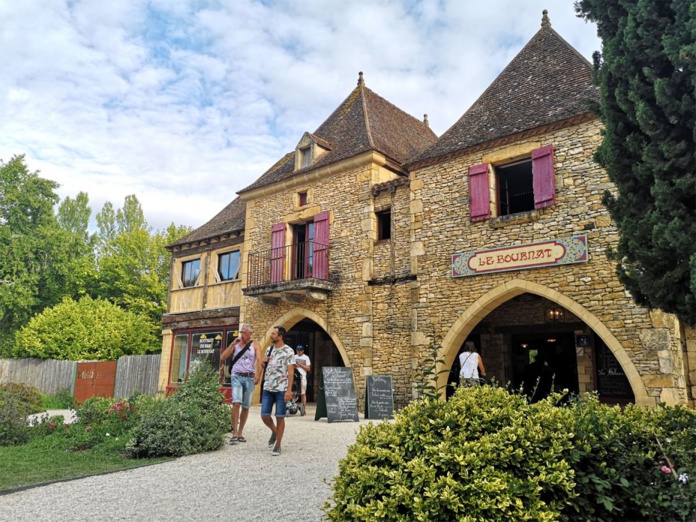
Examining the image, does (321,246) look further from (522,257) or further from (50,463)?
(50,463)

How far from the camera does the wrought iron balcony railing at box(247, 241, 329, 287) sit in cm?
1299

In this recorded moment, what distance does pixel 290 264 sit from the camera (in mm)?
13719

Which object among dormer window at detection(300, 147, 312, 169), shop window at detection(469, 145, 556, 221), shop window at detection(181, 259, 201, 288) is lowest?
shop window at detection(181, 259, 201, 288)

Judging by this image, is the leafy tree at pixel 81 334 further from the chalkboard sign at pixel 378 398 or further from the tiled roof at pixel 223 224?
the chalkboard sign at pixel 378 398

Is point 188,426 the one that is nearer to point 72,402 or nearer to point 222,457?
point 222,457

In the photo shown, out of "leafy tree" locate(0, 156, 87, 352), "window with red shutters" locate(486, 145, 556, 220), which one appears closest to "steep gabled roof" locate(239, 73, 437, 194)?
"window with red shutters" locate(486, 145, 556, 220)

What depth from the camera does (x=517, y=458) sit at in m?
3.02

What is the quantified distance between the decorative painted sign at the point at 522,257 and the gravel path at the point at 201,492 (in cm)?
514

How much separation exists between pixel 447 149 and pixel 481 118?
115cm

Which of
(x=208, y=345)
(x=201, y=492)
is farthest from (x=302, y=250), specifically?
(x=201, y=492)

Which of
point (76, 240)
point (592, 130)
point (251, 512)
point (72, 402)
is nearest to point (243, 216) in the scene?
point (72, 402)

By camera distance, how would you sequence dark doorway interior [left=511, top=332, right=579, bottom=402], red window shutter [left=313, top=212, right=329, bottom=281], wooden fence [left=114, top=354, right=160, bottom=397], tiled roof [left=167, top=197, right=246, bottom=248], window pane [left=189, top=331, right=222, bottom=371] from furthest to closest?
wooden fence [left=114, top=354, right=160, bottom=397]
tiled roof [left=167, top=197, right=246, bottom=248]
window pane [left=189, top=331, right=222, bottom=371]
red window shutter [left=313, top=212, right=329, bottom=281]
dark doorway interior [left=511, top=332, right=579, bottom=402]

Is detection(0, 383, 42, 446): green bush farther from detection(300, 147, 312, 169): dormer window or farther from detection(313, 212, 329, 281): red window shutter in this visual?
detection(300, 147, 312, 169): dormer window

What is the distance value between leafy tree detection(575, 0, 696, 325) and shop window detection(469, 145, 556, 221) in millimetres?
5207
